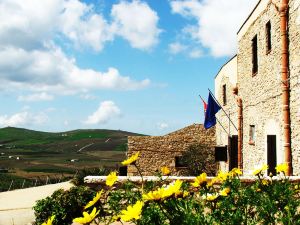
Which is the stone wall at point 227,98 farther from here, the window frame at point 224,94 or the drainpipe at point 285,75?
the drainpipe at point 285,75

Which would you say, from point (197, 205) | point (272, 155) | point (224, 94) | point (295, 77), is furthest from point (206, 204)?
point (224, 94)

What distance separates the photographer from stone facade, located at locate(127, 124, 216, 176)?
2012 cm

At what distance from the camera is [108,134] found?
13425 cm

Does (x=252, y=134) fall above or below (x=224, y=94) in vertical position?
below

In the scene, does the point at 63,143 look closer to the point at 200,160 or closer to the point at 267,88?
the point at 200,160

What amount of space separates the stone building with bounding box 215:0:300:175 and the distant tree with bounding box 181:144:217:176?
11.4 ft

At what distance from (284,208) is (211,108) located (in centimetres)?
1259

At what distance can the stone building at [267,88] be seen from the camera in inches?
386

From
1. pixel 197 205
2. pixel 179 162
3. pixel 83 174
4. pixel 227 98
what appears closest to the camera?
pixel 197 205

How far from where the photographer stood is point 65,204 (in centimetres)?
883

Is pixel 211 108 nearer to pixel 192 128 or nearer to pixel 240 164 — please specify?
pixel 240 164

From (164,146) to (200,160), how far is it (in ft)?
6.26

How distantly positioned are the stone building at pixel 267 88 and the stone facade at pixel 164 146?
4322 millimetres

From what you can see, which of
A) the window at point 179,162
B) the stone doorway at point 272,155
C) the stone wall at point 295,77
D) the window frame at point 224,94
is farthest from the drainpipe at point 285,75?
the window at point 179,162
